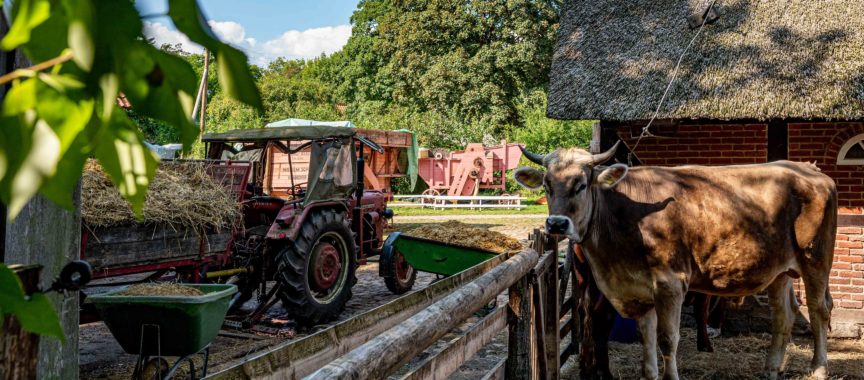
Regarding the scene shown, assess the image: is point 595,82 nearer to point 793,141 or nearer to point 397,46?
point 793,141

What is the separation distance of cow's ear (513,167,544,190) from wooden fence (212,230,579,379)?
2.10ft

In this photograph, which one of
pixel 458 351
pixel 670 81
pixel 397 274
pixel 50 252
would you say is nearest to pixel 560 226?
pixel 458 351

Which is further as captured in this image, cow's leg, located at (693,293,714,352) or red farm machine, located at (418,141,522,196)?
red farm machine, located at (418,141,522,196)

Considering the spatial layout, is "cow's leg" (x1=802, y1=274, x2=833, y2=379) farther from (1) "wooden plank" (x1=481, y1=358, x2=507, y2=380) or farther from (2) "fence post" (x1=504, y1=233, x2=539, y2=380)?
(1) "wooden plank" (x1=481, y1=358, x2=507, y2=380)

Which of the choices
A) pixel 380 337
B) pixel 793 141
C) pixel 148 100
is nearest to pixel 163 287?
pixel 380 337

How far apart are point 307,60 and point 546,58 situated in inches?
963

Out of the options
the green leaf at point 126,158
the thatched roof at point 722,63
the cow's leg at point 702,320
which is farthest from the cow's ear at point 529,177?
the green leaf at point 126,158

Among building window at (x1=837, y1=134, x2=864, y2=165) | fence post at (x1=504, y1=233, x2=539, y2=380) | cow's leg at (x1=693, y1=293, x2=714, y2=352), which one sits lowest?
cow's leg at (x1=693, y1=293, x2=714, y2=352)

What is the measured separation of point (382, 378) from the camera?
1.99m

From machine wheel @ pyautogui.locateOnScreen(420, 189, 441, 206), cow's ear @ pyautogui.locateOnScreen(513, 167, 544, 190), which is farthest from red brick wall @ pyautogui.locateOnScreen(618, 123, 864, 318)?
machine wheel @ pyautogui.locateOnScreen(420, 189, 441, 206)

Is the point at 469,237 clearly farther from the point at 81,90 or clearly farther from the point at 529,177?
the point at 81,90

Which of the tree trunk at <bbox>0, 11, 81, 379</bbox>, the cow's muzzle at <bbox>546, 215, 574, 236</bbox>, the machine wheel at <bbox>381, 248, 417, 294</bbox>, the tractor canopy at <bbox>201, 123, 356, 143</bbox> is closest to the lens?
the tree trunk at <bbox>0, 11, 81, 379</bbox>

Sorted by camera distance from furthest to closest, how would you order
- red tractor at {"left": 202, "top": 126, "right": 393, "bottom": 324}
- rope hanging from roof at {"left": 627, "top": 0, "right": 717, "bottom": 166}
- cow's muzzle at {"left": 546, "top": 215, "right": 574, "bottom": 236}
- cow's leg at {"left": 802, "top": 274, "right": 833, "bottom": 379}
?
red tractor at {"left": 202, "top": 126, "right": 393, "bottom": 324}, rope hanging from roof at {"left": 627, "top": 0, "right": 717, "bottom": 166}, cow's leg at {"left": 802, "top": 274, "right": 833, "bottom": 379}, cow's muzzle at {"left": 546, "top": 215, "right": 574, "bottom": 236}

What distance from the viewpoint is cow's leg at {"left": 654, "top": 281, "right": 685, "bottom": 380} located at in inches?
205
